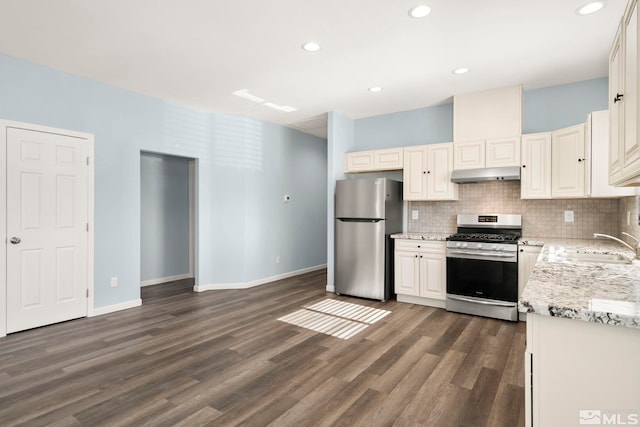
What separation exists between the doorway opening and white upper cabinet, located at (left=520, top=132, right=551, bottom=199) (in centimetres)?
443

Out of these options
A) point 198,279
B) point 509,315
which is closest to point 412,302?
point 509,315

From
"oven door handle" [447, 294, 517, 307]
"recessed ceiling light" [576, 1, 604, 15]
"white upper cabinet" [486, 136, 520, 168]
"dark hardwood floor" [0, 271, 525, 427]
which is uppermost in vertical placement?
"recessed ceiling light" [576, 1, 604, 15]

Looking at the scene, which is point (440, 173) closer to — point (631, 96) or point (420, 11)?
point (420, 11)

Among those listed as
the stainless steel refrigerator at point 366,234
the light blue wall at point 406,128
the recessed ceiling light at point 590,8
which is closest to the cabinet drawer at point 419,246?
the stainless steel refrigerator at point 366,234

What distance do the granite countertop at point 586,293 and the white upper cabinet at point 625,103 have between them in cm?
44

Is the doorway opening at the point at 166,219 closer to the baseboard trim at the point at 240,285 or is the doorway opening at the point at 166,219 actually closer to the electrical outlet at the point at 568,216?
the baseboard trim at the point at 240,285

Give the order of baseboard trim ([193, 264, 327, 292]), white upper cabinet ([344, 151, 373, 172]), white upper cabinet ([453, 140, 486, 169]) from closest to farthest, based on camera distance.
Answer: white upper cabinet ([453, 140, 486, 169]) < white upper cabinet ([344, 151, 373, 172]) < baseboard trim ([193, 264, 327, 292])

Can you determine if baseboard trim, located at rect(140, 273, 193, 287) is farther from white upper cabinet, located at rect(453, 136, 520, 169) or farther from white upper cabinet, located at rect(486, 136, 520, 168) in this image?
white upper cabinet, located at rect(486, 136, 520, 168)

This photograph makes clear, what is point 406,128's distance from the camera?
5031 millimetres

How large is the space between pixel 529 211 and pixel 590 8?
221 centimetres

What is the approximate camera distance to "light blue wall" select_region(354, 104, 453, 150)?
4.72m

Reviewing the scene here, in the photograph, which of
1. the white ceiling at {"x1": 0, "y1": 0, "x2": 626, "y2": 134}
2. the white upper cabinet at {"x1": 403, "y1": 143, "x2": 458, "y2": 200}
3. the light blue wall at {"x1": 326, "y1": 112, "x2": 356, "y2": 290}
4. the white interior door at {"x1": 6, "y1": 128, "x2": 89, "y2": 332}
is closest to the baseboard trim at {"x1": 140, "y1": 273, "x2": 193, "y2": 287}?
the white interior door at {"x1": 6, "y1": 128, "x2": 89, "y2": 332}

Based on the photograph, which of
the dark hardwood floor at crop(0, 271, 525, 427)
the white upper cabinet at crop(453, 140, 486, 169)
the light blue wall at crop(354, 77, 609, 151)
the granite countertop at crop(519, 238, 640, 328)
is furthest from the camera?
the white upper cabinet at crop(453, 140, 486, 169)

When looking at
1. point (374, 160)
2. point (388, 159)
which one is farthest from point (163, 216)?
point (388, 159)
